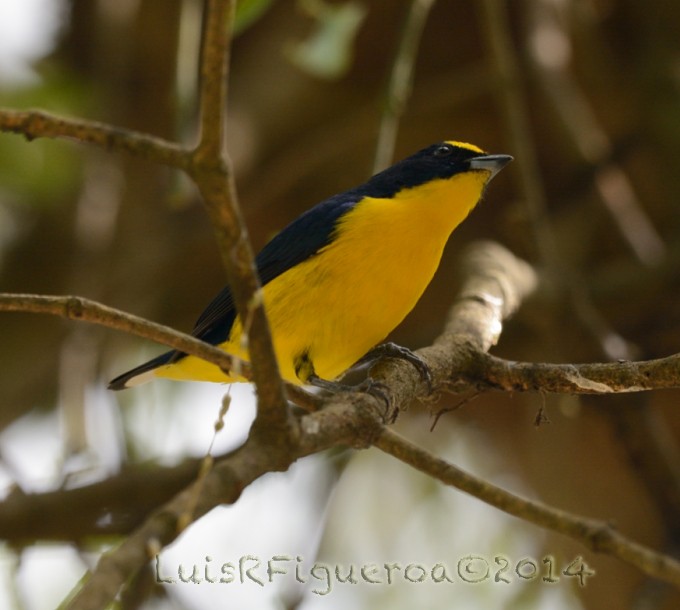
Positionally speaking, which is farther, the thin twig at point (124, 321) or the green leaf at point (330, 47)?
the green leaf at point (330, 47)

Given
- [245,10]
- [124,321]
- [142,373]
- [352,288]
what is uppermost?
[245,10]

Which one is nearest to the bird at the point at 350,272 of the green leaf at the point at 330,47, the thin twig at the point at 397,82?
the thin twig at the point at 397,82

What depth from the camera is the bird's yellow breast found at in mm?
3209

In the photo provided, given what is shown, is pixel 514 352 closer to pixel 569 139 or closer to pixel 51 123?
pixel 569 139

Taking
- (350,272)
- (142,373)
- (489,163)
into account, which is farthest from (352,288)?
(142,373)

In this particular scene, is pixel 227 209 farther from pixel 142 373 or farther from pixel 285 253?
pixel 142 373

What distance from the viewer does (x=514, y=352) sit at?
5.01 meters

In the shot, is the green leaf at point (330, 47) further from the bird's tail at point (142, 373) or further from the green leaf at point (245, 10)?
the bird's tail at point (142, 373)

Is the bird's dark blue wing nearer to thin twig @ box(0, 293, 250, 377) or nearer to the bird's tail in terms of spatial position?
the bird's tail

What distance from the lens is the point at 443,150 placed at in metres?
3.79

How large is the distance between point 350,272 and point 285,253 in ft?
1.12

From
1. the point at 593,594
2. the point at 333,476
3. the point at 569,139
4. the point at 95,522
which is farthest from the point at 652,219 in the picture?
the point at 95,522

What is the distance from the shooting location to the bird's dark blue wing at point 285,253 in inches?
135

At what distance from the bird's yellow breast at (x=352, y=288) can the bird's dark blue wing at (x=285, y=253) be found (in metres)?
0.05
